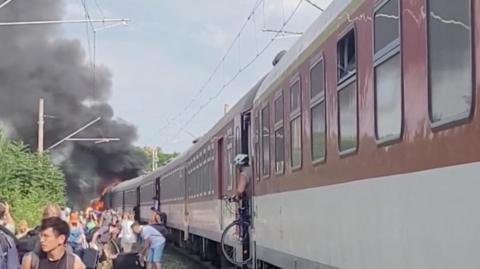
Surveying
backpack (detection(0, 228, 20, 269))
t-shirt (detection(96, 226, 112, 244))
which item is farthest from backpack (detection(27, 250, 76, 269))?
t-shirt (detection(96, 226, 112, 244))

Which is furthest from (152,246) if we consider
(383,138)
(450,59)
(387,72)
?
(450,59)

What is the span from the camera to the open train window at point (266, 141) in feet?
40.4

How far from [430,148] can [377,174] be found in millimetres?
1236

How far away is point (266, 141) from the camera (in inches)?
491

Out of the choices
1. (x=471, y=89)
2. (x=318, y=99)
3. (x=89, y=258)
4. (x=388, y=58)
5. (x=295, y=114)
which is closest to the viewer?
(x=471, y=89)

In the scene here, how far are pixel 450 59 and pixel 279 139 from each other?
6339 mm

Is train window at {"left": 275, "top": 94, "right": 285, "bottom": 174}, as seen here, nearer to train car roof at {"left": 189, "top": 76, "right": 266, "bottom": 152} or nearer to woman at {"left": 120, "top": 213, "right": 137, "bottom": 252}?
train car roof at {"left": 189, "top": 76, "right": 266, "bottom": 152}

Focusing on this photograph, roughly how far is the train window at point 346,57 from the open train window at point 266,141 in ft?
14.1

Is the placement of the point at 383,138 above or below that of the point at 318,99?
below

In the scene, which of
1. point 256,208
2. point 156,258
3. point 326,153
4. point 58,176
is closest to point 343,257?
point 326,153

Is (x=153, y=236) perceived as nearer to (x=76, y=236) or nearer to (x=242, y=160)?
(x=76, y=236)

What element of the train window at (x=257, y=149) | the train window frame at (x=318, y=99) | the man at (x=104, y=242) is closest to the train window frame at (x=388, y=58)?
the train window frame at (x=318, y=99)

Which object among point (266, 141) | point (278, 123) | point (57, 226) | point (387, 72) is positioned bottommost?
point (57, 226)

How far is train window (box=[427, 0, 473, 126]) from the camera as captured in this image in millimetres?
4824
